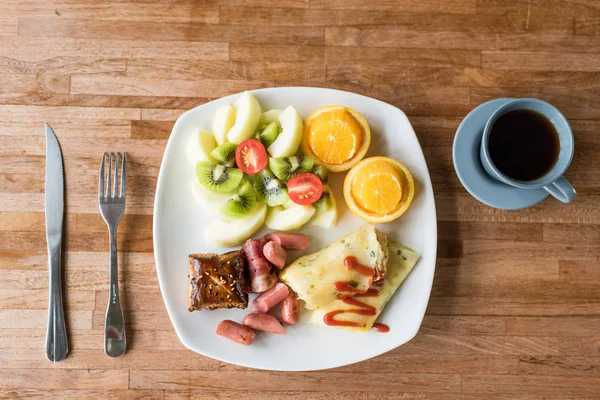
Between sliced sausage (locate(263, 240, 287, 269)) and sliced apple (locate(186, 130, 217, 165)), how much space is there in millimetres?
473

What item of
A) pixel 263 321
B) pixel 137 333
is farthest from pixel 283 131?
pixel 137 333

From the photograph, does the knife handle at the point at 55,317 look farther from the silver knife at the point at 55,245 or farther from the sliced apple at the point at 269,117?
the sliced apple at the point at 269,117

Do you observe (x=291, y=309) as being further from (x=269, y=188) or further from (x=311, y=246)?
(x=269, y=188)

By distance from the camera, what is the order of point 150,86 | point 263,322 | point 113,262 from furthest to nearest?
1. point 150,86
2. point 113,262
3. point 263,322

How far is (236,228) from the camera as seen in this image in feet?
8.05

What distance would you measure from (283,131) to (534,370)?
68.0 inches

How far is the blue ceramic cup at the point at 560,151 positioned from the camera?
2.31 metres

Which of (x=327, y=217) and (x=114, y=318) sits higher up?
(x=327, y=217)

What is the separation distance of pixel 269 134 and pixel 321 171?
30 centimetres

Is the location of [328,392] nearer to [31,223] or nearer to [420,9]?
[31,223]

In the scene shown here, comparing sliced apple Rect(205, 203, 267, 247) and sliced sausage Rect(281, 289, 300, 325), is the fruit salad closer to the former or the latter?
sliced apple Rect(205, 203, 267, 247)

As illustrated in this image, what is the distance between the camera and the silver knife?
257 cm

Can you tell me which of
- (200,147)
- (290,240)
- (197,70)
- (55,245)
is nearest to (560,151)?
(290,240)

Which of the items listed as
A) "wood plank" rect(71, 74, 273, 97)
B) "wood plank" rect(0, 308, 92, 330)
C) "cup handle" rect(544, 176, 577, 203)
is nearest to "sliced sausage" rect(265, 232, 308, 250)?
"wood plank" rect(71, 74, 273, 97)
